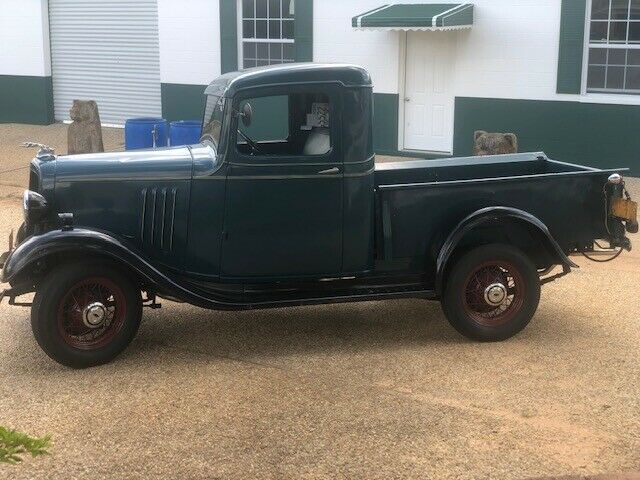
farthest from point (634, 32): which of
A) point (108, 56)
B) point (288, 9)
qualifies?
point (108, 56)

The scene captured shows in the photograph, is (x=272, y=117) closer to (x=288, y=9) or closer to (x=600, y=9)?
(x=600, y=9)

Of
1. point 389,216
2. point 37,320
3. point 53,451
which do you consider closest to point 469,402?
point 389,216

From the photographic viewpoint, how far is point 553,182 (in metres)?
6.25

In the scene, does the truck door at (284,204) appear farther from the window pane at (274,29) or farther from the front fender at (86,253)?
the window pane at (274,29)

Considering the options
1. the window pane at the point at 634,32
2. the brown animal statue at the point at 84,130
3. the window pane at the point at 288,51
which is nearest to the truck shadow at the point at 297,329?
the brown animal statue at the point at 84,130

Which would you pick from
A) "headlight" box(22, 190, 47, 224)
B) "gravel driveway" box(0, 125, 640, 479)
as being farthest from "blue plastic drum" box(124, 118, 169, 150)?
"headlight" box(22, 190, 47, 224)

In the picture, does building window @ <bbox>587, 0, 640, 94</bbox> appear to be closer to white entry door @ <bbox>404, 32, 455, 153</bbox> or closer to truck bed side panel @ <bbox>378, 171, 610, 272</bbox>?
white entry door @ <bbox>404, 32, 455, 153</bbox>

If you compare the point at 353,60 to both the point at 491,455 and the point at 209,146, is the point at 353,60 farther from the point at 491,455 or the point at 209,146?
the point at 491,455

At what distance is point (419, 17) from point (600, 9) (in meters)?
2.48

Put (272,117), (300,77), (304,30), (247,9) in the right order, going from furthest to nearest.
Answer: (247,9), (304,30), (272,117), (300,77)

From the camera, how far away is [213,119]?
6.29m

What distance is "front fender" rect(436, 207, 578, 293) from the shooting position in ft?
19.6

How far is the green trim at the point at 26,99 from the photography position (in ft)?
62.1

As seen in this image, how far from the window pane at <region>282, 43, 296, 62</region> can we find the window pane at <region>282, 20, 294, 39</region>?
15cm
